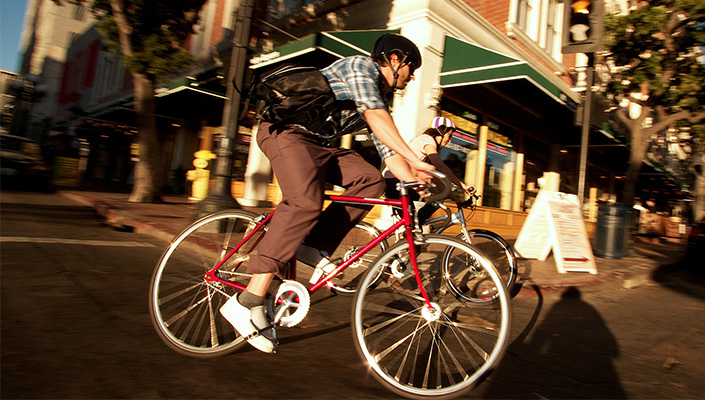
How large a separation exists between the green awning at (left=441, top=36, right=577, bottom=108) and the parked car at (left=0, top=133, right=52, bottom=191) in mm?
11783

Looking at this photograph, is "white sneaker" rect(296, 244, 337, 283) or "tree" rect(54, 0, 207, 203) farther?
"tree" rect(54, 0, 207, 203)

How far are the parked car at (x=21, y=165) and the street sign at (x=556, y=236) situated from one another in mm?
13011

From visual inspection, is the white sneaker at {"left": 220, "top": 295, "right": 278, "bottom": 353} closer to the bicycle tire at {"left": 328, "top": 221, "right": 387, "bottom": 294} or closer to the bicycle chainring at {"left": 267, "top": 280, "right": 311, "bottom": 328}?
the bicycle chainring at {"left": 267, "top": 280, "right": 311, "bottom": 328}

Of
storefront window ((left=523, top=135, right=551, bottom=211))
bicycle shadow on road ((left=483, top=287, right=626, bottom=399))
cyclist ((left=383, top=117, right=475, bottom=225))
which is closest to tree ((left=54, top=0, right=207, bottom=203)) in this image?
cyclist ((left=383, top=117, right=475, bottom=225))

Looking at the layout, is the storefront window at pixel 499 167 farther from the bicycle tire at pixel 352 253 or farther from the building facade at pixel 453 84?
the bicycle tire at pixel 352 253

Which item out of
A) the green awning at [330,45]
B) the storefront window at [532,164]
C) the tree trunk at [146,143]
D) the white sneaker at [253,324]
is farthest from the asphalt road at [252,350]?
the storefront window at [532,164]

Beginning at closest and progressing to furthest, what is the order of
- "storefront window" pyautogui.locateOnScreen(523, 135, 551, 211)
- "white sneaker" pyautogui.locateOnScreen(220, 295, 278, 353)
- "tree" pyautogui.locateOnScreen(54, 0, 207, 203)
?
1. "white sneaker" pyautogui.locateOnScreen(220, 295, 278, 353)
2. "tree" pyautogui.locateOnScreen(54, 0, 207, 203)
3. "storefront window" pyautogui.locateOnScreen(523, 135, 551, 211)

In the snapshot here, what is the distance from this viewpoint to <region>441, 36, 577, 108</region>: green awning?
7641 mm

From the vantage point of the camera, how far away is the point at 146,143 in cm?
975

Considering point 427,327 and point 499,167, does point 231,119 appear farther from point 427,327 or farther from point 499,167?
point 499,167

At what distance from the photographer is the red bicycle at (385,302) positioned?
194cm

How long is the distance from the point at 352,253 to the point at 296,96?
997 mm

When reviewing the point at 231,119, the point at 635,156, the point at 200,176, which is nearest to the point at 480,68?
the point at 635,156

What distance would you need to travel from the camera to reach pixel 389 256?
2.06 metres
